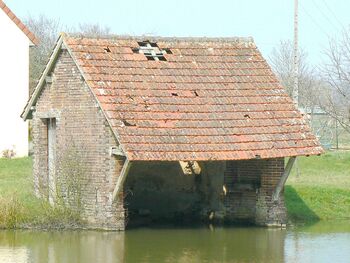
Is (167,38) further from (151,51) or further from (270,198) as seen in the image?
(270,198)

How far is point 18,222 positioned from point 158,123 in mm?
3855

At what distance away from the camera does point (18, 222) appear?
24703 millimetres

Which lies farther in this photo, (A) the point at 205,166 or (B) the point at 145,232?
(A) the point at 205,166

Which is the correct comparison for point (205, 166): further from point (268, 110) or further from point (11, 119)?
point (11, 119)

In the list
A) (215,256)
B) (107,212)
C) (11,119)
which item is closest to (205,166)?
(107,212)

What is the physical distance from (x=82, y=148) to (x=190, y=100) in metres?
2.76

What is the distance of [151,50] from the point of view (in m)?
26.8

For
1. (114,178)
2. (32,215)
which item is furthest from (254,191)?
(32,215)

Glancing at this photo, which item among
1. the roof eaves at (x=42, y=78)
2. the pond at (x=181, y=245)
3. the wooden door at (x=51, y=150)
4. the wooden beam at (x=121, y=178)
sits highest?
the roof eaves at (x=42, y=78)

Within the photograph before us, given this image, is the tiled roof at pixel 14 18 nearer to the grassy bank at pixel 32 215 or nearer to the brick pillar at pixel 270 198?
the grassy bank at pixel 32 215

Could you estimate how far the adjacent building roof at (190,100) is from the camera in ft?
79.7

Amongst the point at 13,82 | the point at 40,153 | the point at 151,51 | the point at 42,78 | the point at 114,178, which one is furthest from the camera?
the point at 13,82

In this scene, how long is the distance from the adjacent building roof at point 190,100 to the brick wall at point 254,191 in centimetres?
105

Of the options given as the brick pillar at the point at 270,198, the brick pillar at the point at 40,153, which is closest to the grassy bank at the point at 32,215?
the brick pillar at the point at 40,153
